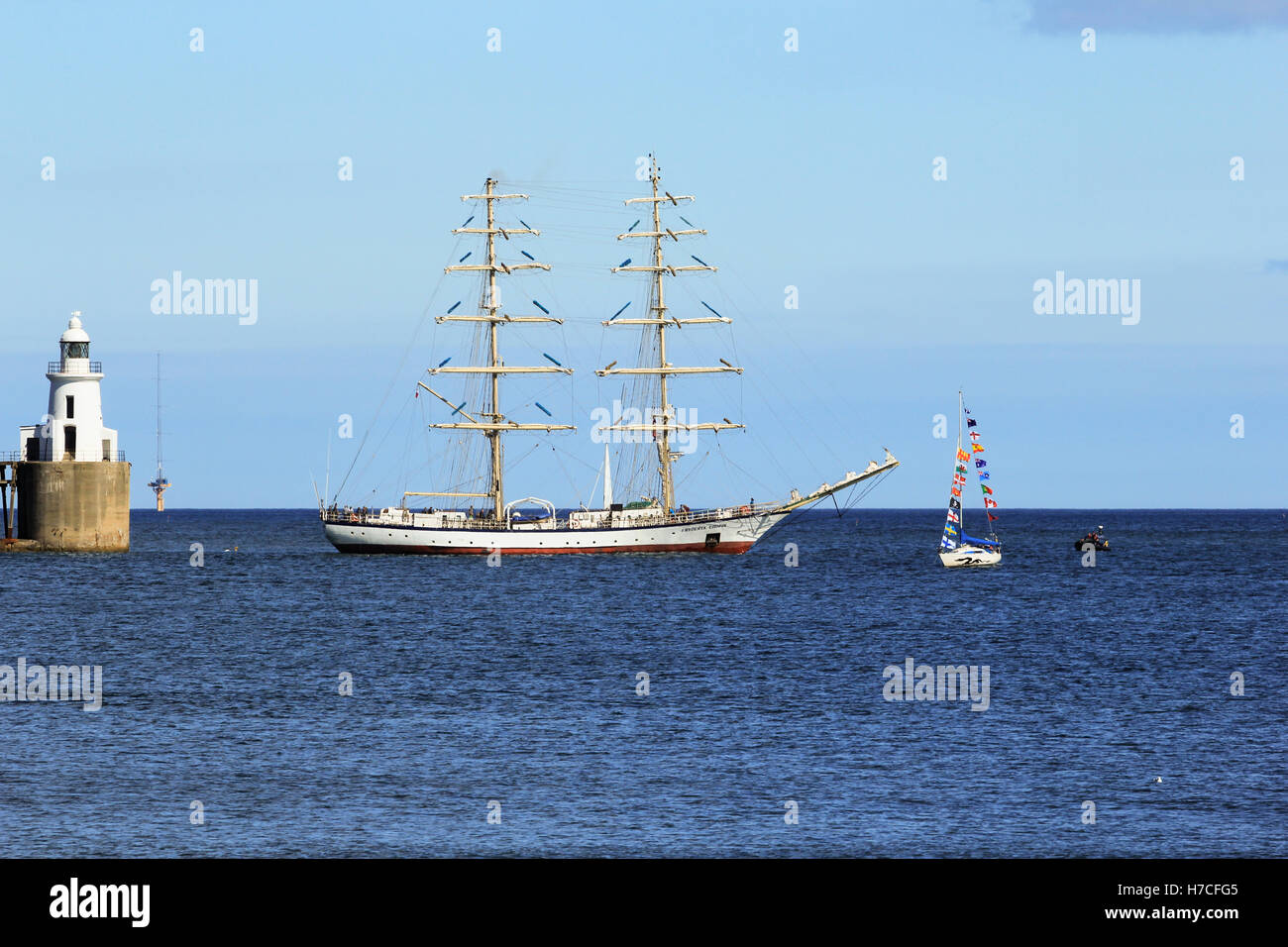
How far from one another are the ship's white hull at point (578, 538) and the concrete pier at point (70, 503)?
66.3 ft

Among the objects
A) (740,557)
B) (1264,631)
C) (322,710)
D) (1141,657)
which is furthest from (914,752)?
(740,557)

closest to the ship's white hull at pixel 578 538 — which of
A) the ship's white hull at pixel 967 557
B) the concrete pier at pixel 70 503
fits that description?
the ship's white hull at pixel 967 557

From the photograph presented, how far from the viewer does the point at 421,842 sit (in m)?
25.4

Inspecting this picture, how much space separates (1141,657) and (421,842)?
37179 mm

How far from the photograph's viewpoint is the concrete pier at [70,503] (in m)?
114

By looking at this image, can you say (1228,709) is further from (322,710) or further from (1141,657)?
(322,710)

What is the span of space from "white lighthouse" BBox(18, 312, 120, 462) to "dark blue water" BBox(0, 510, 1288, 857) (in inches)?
1226

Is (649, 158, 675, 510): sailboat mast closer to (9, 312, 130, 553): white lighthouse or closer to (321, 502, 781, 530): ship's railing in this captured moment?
(321, 502, 781, 530): ship's railing

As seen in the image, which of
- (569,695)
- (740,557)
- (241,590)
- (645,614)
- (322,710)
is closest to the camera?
(322,710)

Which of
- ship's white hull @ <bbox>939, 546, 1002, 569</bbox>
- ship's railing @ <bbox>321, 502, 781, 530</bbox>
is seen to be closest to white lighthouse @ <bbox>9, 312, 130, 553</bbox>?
ship's railing @ <bbox>321, 502, 781, 530</bbox>

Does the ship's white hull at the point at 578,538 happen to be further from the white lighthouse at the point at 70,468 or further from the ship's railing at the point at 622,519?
the white lighthouse at the point at 70,468

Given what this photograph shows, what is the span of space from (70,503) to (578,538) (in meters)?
37.2
